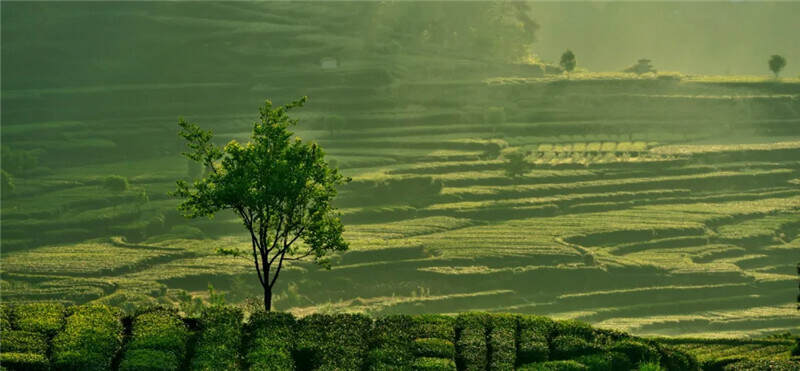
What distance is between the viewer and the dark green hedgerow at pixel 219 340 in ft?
92.5

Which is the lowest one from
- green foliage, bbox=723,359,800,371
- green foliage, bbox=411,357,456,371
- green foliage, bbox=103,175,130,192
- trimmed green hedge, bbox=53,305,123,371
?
green foliage, bbox=723,359,800,371

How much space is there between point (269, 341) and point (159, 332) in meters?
3.75

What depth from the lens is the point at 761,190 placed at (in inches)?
4653

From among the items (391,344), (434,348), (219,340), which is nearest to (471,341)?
(434,348)

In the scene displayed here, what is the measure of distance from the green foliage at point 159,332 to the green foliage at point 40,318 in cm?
255

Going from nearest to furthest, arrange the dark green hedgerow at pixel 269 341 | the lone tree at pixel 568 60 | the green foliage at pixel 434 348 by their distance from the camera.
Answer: the dark green hedgerow at pixel 269 341
the green foliage at pixel 434 348
the lone tree at pixel 568 60

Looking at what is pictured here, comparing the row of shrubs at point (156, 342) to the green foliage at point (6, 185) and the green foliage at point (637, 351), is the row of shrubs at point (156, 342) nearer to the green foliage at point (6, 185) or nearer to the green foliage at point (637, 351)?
the green foliage at point (637, 351)

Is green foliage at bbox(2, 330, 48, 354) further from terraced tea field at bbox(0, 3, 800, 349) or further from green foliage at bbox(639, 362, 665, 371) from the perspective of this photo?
terraced tea field at bbox(0, 3, 800, 349)

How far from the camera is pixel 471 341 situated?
3052 cm

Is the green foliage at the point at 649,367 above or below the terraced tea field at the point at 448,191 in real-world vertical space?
below

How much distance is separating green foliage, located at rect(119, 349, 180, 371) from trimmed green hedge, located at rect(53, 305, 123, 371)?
62 centimetres

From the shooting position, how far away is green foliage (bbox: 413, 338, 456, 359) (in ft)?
96.7

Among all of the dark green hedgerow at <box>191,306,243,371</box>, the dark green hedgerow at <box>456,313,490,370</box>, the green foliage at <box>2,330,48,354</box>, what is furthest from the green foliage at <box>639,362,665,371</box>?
the green foliage at <box>2,330,48,354</box>

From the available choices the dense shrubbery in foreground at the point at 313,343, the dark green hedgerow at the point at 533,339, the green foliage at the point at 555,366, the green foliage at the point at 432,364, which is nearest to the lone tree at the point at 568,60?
the dense shrubbery in foreground at the point at 313,343
